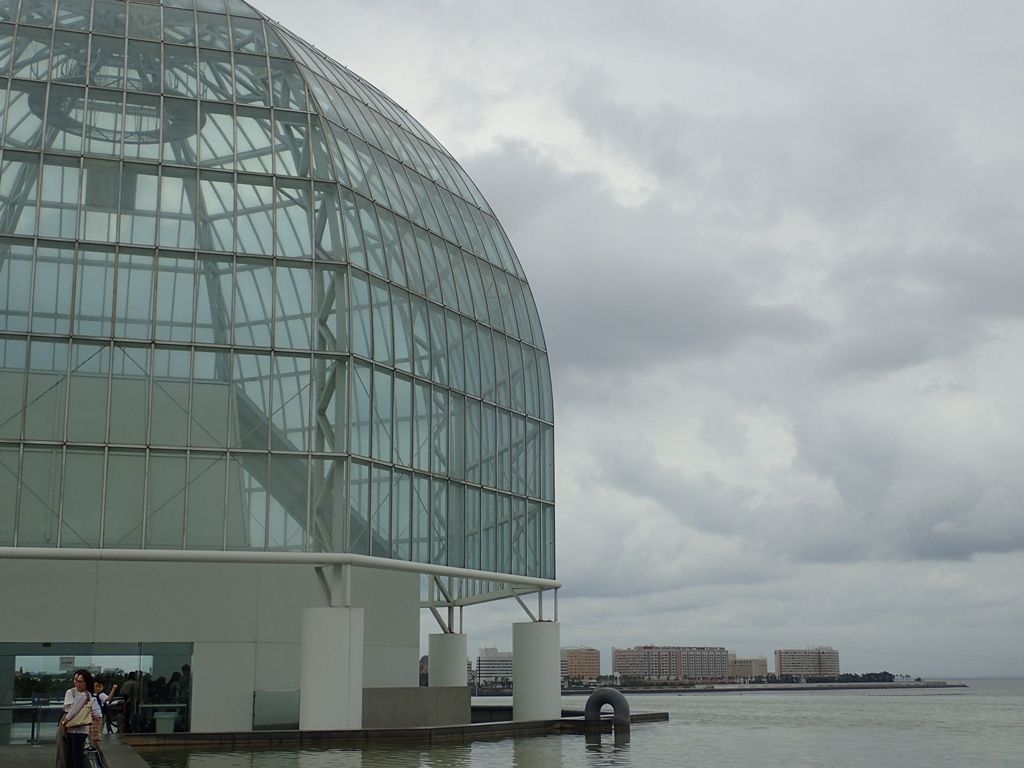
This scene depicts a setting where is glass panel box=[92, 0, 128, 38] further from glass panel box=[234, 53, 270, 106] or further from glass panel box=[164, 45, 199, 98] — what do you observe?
glass panel box=[234, 53, 270, 106]

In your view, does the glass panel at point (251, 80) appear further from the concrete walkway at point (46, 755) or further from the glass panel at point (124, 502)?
the concrete walkway at point (46, 755)

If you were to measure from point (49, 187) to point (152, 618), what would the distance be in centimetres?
1235

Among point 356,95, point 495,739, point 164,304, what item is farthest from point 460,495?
point 356,95

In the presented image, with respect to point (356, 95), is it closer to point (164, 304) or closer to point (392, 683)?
point (164, 304)

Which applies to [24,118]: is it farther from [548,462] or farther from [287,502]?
[548,462]

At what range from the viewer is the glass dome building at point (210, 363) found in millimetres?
33844

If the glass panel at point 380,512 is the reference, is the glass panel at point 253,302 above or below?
above

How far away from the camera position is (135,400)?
34.4m

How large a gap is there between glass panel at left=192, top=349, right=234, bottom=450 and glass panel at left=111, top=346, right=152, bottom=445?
395 millimetres

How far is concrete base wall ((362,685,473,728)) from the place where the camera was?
36375 mm

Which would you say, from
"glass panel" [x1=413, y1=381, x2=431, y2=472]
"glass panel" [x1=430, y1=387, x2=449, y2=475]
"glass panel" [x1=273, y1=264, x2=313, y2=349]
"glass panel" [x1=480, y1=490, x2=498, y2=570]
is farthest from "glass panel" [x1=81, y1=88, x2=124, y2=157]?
"glass panel" [x1=480, y1=490, x2=498, y2=570]

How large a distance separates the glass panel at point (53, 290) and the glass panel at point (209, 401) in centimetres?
360

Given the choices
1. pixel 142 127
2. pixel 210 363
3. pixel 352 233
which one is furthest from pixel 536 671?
pixel 142 127

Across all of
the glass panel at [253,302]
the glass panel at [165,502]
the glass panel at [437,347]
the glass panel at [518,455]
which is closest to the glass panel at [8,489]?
the glass panel at [165,502]
